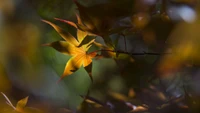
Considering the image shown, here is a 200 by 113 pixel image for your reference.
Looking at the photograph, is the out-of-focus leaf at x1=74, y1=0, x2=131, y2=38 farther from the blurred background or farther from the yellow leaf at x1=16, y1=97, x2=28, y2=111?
the yellow leaf at x1=16, y1=97, x2=28, y2=111

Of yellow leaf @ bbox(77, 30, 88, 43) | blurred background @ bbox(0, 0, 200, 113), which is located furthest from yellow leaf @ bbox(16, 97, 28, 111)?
yellow leaf @ bbox(77, 30, 88, 43)

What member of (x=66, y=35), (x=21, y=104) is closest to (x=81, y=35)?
(x=66, y=35)

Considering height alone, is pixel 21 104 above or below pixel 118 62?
below

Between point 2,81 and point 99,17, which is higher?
point 99,17

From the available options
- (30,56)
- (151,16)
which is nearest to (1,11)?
(30,56)

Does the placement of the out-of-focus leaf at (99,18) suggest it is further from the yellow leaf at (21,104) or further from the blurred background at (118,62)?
the yellow leaf at (21,104)

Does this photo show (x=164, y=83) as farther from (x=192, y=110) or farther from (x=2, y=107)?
(x=2, y=107)

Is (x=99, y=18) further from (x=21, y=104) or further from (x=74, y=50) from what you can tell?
(x=21, y=104)
